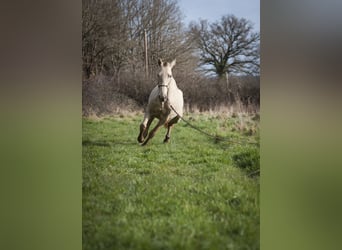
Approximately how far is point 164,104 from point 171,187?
48 centimetres

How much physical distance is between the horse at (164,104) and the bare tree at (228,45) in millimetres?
204

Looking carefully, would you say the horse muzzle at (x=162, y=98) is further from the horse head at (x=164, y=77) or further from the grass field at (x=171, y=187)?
the grass field at (x=171, y=187)

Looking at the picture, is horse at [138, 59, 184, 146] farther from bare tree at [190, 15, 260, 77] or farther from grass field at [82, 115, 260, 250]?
bare tree at [190, 15, 260, 77]

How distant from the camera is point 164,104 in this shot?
2.07 metres

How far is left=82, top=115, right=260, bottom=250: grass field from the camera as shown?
1954 millimetres

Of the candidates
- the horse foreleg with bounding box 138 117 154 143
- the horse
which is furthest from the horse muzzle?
the horse foreleg with bounding box 138 117 154 143

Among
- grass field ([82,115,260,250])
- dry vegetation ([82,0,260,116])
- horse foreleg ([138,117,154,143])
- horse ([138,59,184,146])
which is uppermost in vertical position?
dry vegetation ([82,0,260,116])

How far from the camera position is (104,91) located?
201cm

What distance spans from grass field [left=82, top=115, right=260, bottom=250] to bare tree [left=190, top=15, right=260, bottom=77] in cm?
29

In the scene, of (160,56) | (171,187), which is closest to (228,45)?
(160,56)

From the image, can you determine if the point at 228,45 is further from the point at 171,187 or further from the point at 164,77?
the point at 171,187
